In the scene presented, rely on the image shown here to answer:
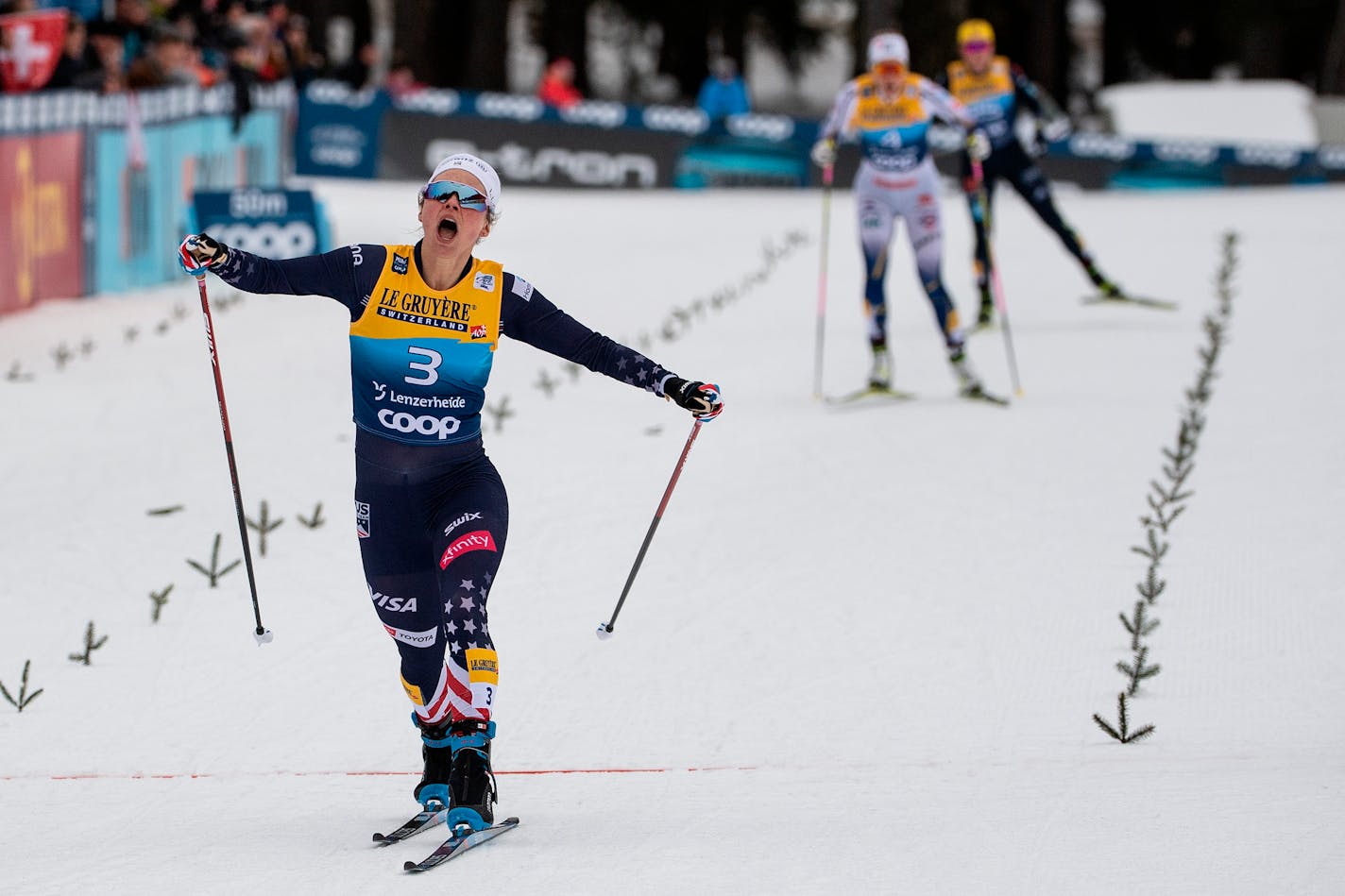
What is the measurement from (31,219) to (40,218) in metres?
0.18

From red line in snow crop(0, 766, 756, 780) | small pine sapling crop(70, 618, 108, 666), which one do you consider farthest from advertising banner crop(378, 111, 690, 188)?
red line in snow crop(0, 766, 756, 780)

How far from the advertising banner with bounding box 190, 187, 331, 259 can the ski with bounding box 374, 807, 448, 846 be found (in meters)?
11.5

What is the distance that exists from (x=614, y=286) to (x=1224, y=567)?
9.80m

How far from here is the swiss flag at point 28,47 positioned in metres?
15.1

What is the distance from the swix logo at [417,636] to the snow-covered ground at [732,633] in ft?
1.75

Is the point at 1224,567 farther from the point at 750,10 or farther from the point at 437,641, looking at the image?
the point at 750,10

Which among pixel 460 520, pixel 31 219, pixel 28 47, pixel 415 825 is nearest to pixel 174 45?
pixel 28 47

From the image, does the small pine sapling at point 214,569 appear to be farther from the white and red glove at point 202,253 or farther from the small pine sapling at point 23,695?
the white and red glove at point 202,253

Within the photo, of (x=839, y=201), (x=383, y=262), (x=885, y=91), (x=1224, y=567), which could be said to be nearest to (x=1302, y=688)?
(x=1224, y=567)

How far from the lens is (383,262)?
5516 millimetres

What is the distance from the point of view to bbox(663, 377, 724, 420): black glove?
221 inches

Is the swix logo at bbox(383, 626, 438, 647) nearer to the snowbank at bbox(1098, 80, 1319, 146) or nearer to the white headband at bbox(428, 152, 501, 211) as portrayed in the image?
the white headband at bbox(428, 152, 501, 211)

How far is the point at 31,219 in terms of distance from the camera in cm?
1490

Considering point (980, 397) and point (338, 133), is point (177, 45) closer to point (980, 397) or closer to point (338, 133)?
point (338, 133)
